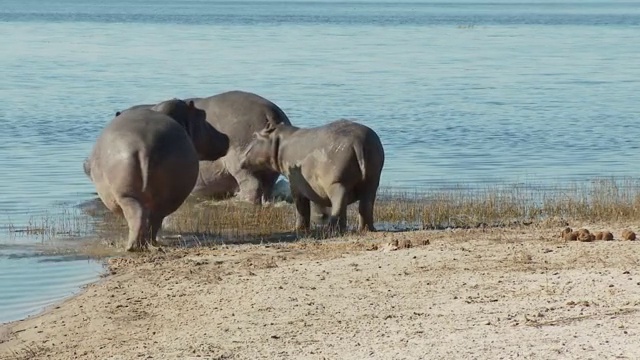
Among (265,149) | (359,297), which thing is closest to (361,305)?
(359,297)

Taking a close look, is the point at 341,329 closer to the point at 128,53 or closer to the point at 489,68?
the point at 489,68

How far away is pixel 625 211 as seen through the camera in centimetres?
1555

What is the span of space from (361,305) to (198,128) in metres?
6.87

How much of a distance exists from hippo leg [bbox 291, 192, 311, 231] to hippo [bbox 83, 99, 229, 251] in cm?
141

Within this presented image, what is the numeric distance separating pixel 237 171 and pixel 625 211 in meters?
4.87

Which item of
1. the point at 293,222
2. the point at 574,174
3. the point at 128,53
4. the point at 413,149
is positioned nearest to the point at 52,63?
the point at 128,53

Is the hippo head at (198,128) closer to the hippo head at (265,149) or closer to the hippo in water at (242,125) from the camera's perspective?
the hippo head at (265,149)

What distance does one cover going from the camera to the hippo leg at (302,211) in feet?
51.4

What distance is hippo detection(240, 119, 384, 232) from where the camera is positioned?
48.1ft

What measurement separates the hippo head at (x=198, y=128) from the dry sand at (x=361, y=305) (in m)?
3.14

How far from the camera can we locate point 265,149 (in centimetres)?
1622

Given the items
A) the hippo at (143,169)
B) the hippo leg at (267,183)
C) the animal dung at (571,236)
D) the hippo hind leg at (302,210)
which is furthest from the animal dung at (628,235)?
the hippo leg at (267,183)

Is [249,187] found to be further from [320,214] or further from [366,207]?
[366,207]

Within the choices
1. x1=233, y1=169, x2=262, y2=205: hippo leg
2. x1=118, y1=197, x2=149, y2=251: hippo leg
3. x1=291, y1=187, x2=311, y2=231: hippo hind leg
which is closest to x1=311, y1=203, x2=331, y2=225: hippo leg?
x1=291, y1=187, x2=311, y2=231: hippo hind leg
